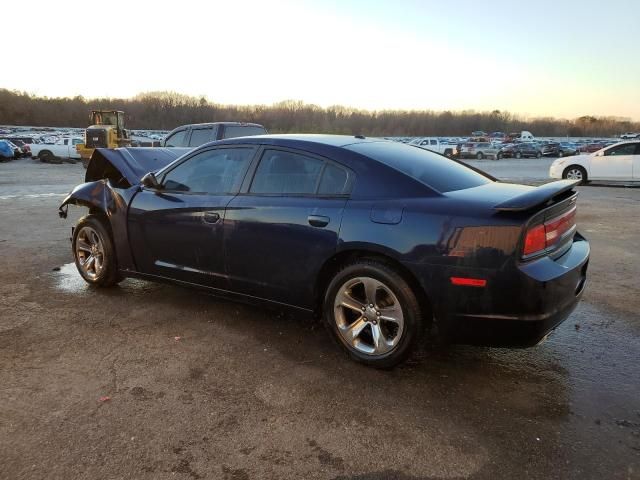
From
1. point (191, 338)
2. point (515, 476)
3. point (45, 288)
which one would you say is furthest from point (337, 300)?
point (45, 288)

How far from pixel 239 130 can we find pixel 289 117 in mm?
96064

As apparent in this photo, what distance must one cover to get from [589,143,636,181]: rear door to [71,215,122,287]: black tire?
17.0 meters

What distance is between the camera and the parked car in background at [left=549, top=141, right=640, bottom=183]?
55.0ft

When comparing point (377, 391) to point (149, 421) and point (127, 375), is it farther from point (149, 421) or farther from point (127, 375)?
point (127, 375)

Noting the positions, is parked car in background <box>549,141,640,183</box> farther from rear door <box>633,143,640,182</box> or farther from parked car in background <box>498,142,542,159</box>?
parked car in background <box>498,142,542,159</box>

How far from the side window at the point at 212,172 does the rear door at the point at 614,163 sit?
54.6 feet

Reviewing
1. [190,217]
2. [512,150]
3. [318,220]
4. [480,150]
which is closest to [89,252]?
[190,217]

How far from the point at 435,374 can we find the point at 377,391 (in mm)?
482

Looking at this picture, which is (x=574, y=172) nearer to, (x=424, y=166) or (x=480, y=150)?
(x=424, y=166)

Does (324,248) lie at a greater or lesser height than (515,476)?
greater

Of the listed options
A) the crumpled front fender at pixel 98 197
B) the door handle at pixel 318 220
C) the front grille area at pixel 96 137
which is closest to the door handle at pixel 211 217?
the door handle at pixel 318 220

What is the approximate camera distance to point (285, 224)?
365 centimetres

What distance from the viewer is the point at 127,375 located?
11.0ft

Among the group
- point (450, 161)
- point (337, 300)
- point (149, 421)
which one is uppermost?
point (450, 161)
